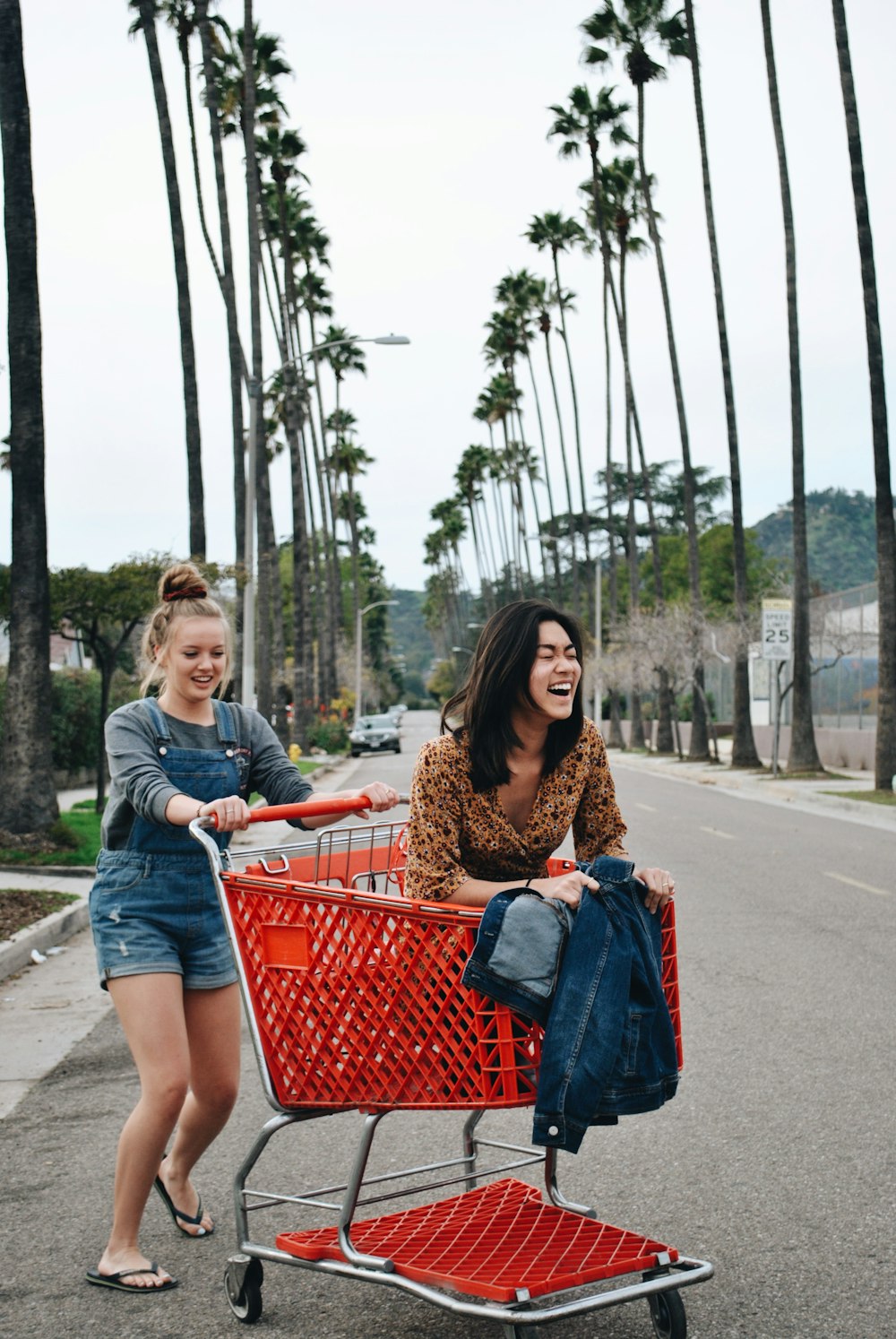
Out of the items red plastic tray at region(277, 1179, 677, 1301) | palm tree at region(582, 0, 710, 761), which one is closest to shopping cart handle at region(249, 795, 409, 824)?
red plastic tray at region(277, 1179, 677, 1301)

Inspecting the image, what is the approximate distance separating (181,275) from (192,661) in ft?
74.4

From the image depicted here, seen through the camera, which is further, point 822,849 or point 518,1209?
point 822,849

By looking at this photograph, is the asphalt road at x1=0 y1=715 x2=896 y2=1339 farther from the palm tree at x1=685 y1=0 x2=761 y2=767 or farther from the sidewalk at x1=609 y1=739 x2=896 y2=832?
the palm tree at x1=685 y1=0 x2=761 y2=767

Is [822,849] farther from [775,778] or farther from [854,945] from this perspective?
[775,778]

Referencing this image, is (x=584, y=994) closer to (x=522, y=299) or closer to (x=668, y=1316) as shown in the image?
(x=668, y=1316)

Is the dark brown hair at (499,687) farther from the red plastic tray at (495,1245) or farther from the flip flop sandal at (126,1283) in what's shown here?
the flip flop sandal at (126,1283)

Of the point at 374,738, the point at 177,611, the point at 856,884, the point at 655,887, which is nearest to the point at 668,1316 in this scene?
the point at 655,887

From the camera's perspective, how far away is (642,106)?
138ft

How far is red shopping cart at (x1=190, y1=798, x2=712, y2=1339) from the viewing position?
3363mm

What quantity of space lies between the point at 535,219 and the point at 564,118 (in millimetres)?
11819

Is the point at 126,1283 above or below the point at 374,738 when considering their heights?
below

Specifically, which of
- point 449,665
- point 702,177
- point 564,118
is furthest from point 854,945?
point 449,665

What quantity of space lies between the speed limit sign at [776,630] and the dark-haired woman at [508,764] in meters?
27.0

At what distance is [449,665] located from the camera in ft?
506
